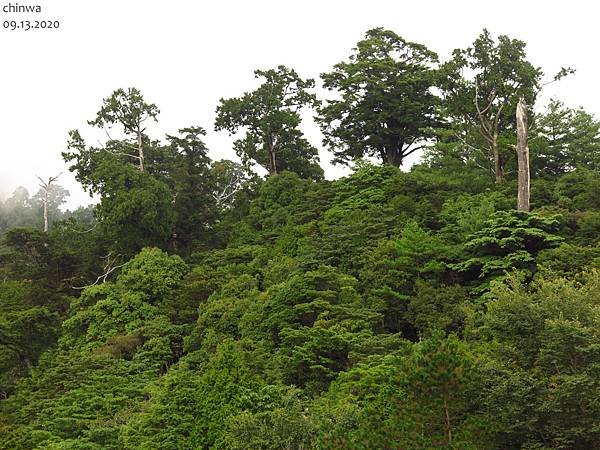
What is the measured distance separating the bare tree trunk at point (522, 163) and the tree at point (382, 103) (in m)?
7.25

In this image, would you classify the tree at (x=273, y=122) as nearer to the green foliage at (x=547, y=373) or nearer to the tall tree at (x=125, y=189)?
the tall tree at (x=125, y=189)

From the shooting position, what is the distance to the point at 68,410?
14266 mm

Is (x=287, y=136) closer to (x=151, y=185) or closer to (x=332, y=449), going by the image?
(x=151, y=185)

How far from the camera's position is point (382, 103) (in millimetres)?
28484

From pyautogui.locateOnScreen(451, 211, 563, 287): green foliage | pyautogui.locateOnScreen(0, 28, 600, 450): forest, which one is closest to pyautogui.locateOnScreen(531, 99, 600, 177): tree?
pyautogui.locateOnScreen(0, 28, 600, 450): forest

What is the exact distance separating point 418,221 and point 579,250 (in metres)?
5.62

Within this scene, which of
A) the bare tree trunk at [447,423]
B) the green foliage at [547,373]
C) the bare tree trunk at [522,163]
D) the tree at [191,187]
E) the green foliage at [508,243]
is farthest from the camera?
the tree at [191,187]

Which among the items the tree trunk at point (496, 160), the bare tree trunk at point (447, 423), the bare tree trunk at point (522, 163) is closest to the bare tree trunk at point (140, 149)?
the tree trunk at point (496, 160)

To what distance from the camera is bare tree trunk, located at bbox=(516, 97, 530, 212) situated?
18.3 meters

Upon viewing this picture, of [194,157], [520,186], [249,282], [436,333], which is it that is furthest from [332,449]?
[194,157]

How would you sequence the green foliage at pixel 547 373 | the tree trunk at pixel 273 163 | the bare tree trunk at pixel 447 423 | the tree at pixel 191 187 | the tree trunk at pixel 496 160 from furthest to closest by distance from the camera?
the tree trunk at pixel 273 163, the tree at pixel 191 187, the tree trunk at pixel 496 160, the green foliage at pixel 547 373, the bare tree trunk at pixel 447 423

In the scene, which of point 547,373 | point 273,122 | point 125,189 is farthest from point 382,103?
point 547,373

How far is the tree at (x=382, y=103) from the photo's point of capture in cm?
2809

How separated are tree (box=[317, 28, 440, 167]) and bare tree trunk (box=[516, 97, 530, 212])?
7248 millimetres
